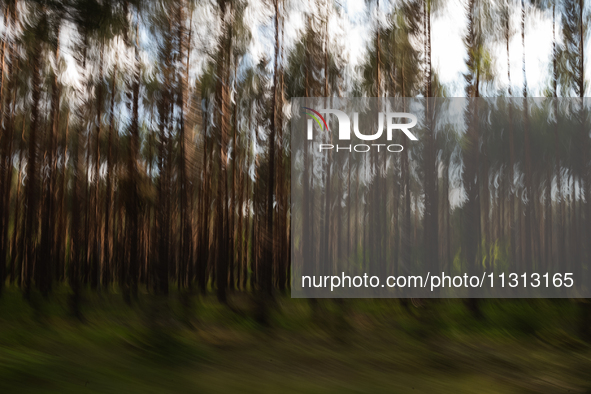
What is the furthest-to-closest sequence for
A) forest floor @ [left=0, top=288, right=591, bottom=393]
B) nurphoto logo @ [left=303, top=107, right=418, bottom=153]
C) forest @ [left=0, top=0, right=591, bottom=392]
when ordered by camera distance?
1. nurphoto logo @ [left=303, top=107, right=418, bottom=153]
2. forest @ [left=0, top=0, right=591, bottom=392]
3. forest floor @ [left=0, top=288, right=591, bottom=393]

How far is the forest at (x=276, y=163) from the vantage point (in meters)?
3.60

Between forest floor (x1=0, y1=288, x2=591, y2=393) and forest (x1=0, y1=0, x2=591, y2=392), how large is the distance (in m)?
0.02

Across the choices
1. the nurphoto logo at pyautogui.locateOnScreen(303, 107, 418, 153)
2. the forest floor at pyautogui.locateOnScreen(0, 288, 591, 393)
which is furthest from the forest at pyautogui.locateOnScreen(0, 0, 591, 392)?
the nurphoto logo at pyautogui.locateOnScreen(303, 107, 418, 153)

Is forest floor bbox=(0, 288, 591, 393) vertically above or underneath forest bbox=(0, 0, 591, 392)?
underneath

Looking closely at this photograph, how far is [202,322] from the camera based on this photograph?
3662 millimetres

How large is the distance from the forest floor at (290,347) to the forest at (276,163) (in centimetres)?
2

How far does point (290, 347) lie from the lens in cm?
343

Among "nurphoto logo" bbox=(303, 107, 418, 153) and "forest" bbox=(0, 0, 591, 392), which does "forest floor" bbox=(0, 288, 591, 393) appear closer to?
"forest" bbox=(0, 0, 591, 392)

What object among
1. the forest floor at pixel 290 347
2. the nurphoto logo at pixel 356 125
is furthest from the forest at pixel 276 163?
the nurphoto logo at pixel 356 125

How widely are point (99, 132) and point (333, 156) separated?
251cm

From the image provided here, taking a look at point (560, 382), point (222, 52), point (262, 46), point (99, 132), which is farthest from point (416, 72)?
point (99, 132)

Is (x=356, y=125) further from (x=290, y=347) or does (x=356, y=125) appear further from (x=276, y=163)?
(x=290, y=347)

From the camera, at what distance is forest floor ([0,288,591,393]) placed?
2.82 metres

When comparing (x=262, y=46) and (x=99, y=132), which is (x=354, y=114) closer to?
(x=262, y=46)
